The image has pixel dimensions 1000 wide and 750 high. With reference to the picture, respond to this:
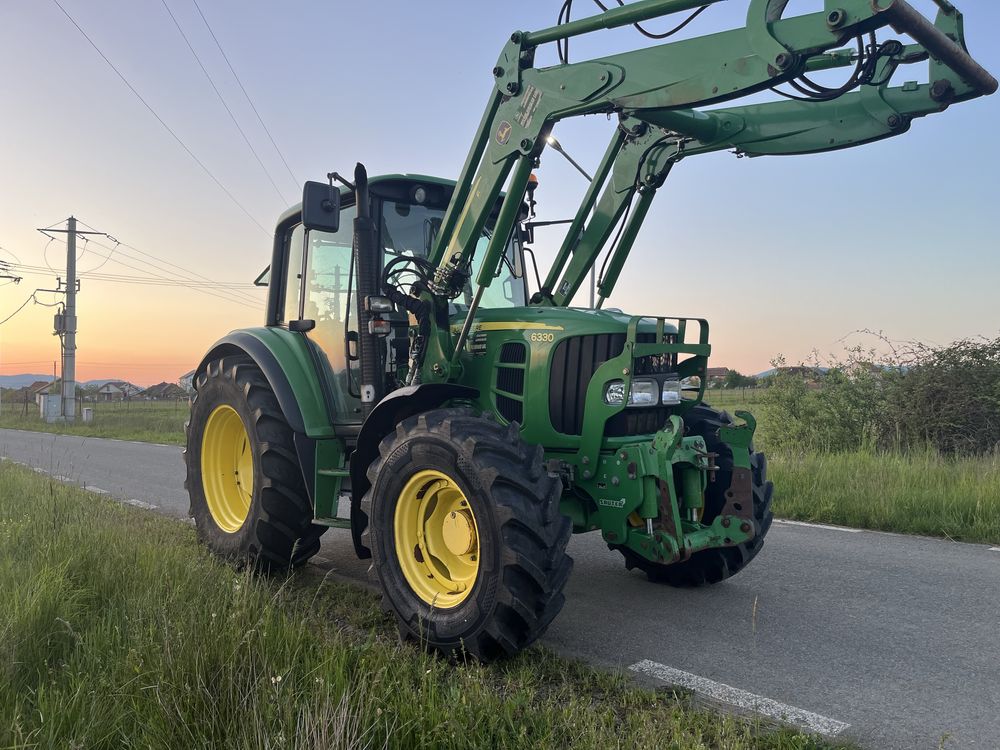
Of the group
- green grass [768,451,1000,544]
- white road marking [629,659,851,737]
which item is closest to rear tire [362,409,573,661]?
white road marking [629,659,851,737]

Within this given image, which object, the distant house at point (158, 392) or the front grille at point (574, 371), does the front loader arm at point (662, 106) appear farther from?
the distant house at point (158, 392)

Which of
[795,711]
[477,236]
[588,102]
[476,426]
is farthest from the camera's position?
[477,236]

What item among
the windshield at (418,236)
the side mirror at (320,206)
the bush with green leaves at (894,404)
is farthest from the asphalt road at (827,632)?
the bush with green leaves at (894,404)

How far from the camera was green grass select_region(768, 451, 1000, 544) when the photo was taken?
661 centimetres

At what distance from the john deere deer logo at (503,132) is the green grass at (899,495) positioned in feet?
15.9

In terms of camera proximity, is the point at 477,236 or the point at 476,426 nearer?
the point at 476,426

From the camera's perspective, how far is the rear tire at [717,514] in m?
4.71

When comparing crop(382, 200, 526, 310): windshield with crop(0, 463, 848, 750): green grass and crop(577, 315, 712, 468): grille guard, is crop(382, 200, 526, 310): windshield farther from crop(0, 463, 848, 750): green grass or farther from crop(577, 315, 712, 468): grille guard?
crop(0, 463, 848, 750): green grass

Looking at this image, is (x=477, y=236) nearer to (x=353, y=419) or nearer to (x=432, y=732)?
(x=353, y=419)

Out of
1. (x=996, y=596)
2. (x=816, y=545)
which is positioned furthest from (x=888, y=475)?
(x=996, y=596)

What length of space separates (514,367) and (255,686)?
7.52 feet

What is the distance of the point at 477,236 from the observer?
457 centimetres

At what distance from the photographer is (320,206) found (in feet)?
14.6

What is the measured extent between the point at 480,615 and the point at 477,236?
86.7 inches
